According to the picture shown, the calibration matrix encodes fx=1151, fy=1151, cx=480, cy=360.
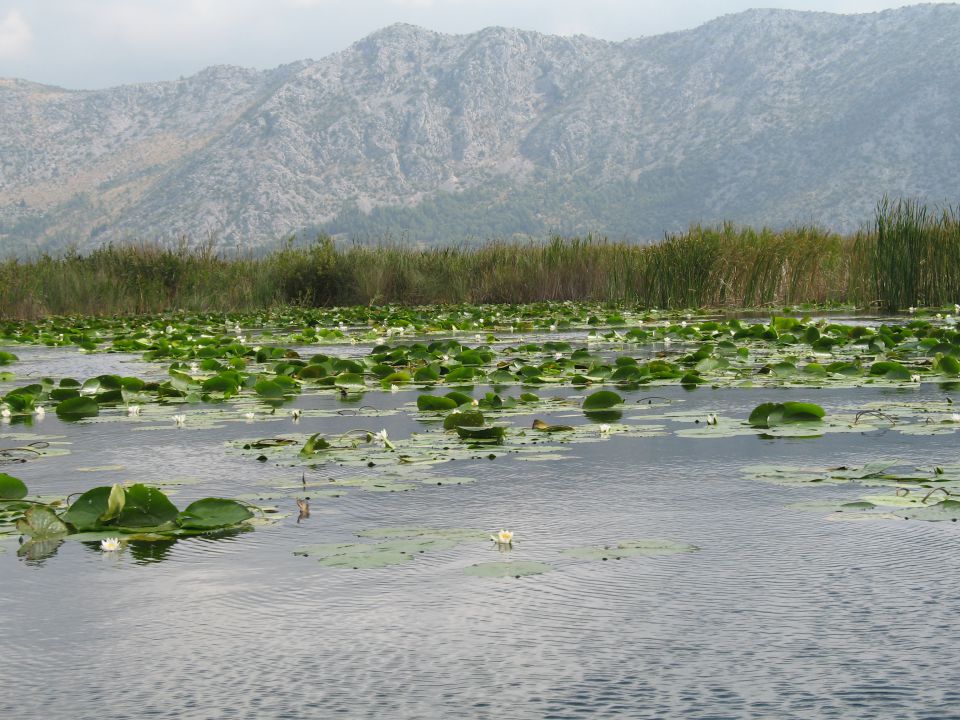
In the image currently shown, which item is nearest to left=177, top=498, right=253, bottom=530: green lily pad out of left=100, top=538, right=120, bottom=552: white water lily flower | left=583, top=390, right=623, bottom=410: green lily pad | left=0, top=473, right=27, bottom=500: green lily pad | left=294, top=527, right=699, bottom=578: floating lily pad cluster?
left=100, top=538, right=120, bottom=552: white water lily flower

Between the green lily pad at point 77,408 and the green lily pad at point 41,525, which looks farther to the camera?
the green lily pad at point 77,408

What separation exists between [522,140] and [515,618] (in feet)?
471

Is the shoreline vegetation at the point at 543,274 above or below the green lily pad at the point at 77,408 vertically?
above

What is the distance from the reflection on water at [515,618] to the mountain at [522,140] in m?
105

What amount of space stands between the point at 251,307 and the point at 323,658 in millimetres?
19218

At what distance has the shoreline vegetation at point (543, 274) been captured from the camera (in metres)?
15.1

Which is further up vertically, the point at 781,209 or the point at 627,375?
the point at 781,209

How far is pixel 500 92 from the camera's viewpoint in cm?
15150

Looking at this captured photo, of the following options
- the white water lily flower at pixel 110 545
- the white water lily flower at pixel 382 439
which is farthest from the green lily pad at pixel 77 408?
the white water lily flower at pixel 110 545

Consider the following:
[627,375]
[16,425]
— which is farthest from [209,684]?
[627,375]

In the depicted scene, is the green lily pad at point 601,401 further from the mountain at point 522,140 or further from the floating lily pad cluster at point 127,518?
the mountain at point 522,140

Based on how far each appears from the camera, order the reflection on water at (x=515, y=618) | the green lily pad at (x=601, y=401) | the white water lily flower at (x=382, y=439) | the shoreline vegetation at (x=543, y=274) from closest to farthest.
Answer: the reflection on water at (x=515, y=618) < the white water lily flower at (x=382, y=439) < the green lily pad at (x=601, y=401) < the shoreline vegetation at (x=543, y=274)

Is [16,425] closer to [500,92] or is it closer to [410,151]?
[410,151]

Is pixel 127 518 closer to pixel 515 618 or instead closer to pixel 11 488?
pixel 11 488
